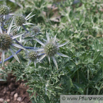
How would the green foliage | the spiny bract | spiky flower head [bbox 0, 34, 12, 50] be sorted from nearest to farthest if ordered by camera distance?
spiky flower head [bbox 0, 34, 12, 50], the spiny bract, the green foliage

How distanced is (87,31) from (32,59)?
1290 millimetres

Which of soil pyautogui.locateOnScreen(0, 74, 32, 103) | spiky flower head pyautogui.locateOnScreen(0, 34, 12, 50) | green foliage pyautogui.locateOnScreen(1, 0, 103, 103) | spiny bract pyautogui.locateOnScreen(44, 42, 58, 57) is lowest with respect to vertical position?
soil pyautogui.locateOnScreen(0, 74, 32, 103)

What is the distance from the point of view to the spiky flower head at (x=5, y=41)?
4.18 feet

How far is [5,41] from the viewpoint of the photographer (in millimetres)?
1270

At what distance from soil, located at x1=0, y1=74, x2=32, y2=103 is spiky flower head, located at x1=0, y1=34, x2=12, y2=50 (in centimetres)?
90

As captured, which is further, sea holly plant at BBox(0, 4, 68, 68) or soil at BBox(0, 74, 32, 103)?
soil at BBox(0, 74, 32, 103)

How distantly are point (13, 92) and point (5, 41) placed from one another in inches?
44.7

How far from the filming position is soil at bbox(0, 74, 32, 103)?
209 cm

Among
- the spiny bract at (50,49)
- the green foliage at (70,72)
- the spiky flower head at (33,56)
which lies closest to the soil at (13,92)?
the green foliage at (70,72)

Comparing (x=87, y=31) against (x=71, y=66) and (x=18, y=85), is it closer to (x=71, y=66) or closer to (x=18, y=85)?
(x=71, y=66)

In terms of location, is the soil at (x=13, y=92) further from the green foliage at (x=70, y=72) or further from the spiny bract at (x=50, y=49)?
the spiny bract at (x=50, y=49)

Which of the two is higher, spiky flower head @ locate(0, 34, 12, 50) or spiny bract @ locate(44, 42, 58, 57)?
spiky flower head @ locate(0, 34, 12, 50)

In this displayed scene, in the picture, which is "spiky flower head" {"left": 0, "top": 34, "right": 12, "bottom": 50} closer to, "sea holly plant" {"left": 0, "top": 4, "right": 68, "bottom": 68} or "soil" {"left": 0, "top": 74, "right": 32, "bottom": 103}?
"sea holly plant" {"left": 0, "top": 4, "right": 68, "bottom": 68}

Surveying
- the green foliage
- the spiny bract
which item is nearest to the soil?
the green foliage
